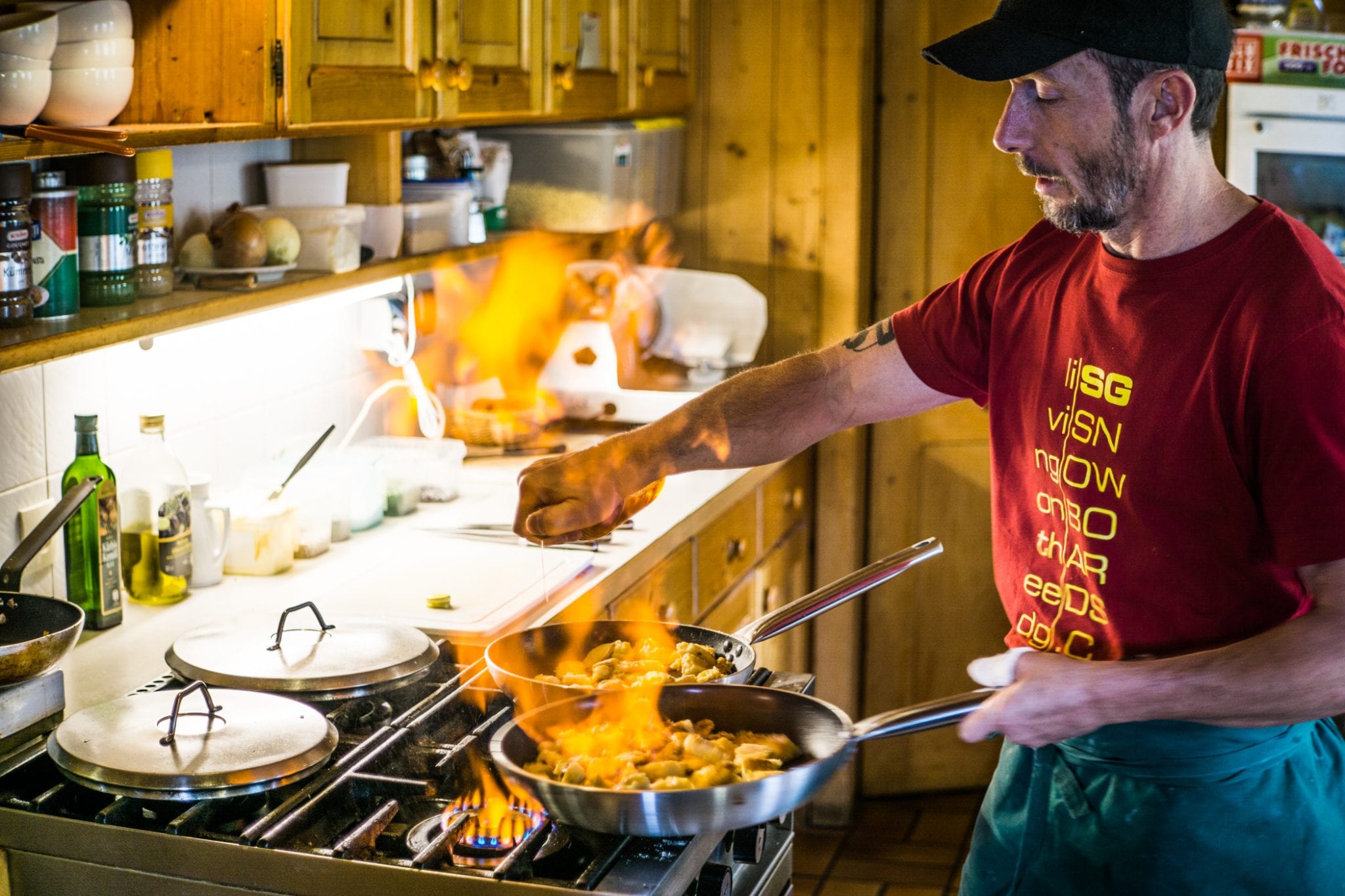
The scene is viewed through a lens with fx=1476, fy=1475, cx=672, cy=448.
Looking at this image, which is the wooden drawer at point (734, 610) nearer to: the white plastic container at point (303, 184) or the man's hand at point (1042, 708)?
the white plastic container at point (303, 184)

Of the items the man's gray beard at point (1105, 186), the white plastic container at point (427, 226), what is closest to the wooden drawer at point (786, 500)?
the white plastic container at point (427, 226)

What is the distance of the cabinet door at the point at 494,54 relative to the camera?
243 cm

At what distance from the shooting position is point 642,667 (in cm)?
169

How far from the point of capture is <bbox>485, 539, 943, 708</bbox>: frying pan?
1.62 meters

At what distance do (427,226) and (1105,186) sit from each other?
1.51m

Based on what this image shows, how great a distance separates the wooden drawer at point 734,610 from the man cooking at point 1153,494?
1.27m

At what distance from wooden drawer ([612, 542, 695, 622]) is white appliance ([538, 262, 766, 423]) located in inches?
23.3

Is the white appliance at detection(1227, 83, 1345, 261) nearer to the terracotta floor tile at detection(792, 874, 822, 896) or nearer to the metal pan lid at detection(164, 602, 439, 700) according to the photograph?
the terracotta floor tile at detection(792, 874, 822, 896)

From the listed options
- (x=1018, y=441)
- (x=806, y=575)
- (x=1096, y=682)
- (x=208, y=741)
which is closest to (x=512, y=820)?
(x=208, y=741)

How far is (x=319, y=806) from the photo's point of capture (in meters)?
1.52

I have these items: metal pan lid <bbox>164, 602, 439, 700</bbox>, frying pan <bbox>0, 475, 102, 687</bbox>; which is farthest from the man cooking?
frying pan <bbox>0, 475, 102, 687</bbox>

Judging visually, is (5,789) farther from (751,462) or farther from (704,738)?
(751,462)

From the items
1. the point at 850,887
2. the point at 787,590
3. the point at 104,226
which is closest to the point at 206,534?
the point at 104,226

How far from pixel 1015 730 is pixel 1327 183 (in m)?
2.82
